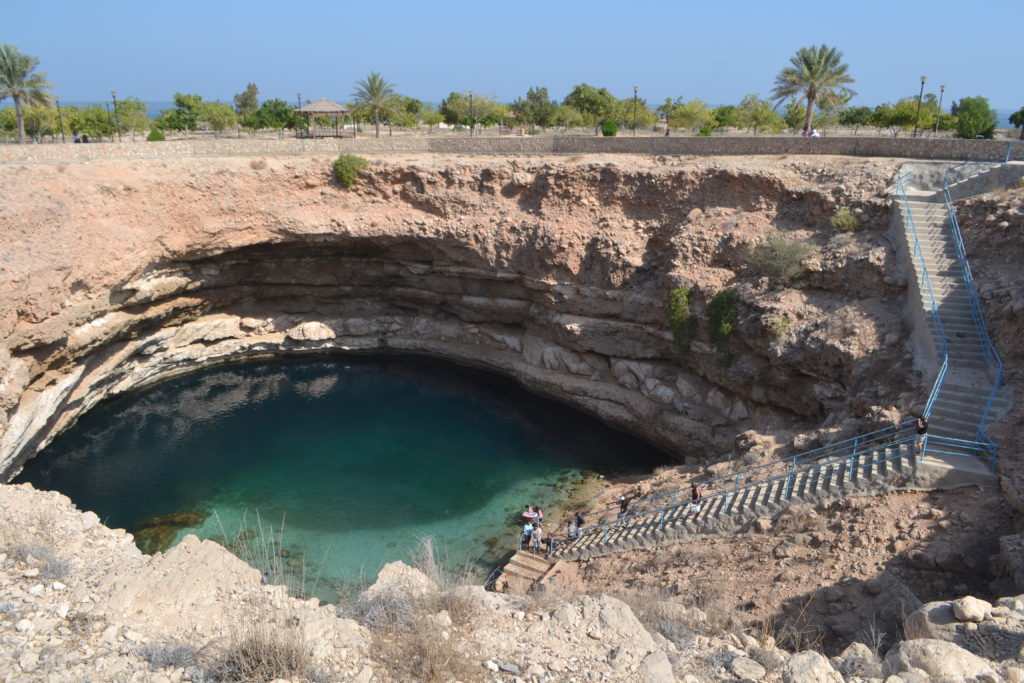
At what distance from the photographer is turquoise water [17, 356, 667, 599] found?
2136cm

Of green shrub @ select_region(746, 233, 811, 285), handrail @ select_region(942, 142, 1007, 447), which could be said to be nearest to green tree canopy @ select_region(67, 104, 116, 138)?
green shrub @ select_region(746, 233, 811, 285)

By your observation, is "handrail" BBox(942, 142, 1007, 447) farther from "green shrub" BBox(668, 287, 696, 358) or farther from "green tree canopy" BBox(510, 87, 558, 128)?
"green tree canopy" BBox(510, 87, 558, 128)

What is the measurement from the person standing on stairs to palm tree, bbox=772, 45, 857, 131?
23442 mm

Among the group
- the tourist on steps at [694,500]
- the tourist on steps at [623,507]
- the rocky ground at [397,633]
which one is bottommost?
the tourist on steps at [623,507]

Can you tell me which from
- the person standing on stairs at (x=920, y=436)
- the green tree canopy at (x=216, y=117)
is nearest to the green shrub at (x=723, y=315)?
the person standing on stairs at (x=920, y=436)

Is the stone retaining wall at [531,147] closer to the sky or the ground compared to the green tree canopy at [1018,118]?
closer to the ground

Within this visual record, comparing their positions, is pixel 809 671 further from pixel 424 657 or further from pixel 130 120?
pixel 130 120

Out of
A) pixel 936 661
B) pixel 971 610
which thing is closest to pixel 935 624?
pixel 971 610

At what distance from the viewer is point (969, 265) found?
20.9m

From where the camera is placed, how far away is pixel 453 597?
11.5 m

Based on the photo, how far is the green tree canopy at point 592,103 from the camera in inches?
2335

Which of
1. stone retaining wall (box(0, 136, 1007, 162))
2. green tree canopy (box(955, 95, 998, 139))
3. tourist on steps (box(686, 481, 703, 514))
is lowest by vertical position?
tourist on steps (box(686, 481, 703, 514))

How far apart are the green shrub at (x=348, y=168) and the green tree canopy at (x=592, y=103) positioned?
1231 inches

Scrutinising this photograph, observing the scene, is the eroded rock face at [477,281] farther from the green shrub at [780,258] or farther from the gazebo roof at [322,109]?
the gazebo roof at [322,109]
